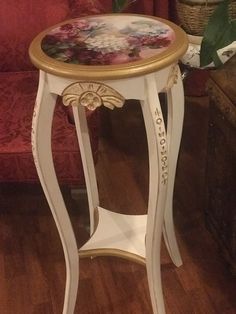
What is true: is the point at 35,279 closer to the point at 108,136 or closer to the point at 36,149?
the point at 36,149

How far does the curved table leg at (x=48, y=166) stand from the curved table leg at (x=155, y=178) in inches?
7.6

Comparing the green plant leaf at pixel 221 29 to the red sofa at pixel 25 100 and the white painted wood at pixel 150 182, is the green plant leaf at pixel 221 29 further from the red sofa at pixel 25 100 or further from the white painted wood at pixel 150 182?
the red sofa at pixel 25 100

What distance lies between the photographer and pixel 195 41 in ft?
4.84

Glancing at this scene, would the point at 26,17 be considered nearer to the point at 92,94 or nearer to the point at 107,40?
the point at 107,40

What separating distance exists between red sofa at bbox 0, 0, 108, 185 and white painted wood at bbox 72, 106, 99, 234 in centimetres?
4

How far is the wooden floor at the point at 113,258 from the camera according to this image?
136cm

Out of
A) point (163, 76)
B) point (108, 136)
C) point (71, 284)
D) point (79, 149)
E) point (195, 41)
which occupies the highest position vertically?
point (163, 76)

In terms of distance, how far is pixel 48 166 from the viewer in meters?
1.08

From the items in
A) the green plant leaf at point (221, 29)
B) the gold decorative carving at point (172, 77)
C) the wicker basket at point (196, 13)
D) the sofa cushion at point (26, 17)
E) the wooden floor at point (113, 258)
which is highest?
the green plant leaf at point (221, 29)

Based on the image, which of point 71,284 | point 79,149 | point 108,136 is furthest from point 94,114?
point 108,136

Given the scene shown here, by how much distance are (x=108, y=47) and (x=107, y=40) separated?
0.13 ft

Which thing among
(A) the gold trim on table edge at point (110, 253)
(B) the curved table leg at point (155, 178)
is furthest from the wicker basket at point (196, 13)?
(A) the gold trim on table edge at point (110, 253)

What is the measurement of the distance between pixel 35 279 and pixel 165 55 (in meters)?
0.82

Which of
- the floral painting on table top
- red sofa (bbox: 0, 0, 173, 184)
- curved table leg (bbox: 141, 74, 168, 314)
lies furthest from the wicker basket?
curved table leg (bbox: 141, 74, 168, 314)
